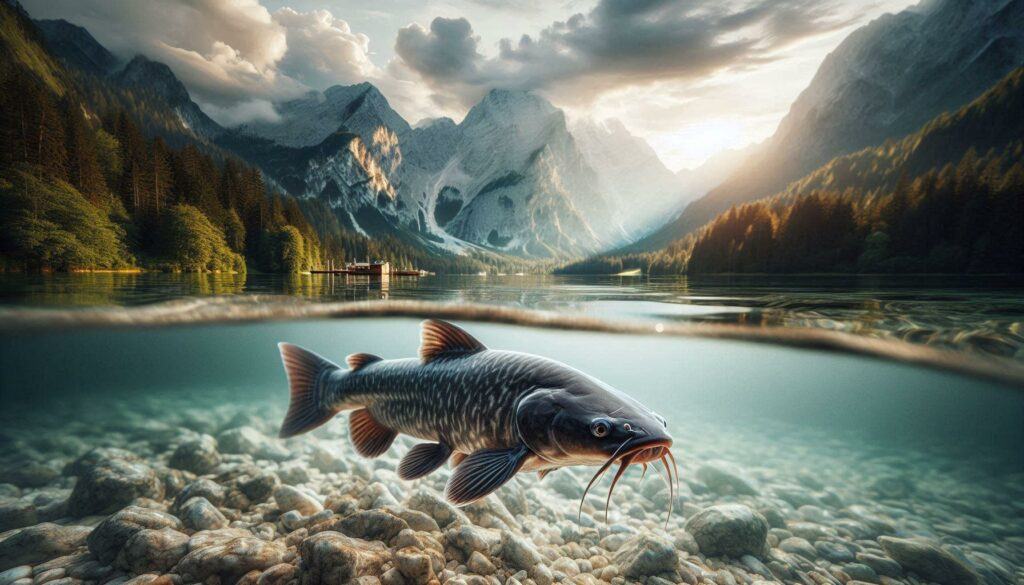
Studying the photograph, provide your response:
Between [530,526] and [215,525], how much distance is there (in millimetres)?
3625

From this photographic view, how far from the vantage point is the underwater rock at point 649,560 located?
13.4 feet

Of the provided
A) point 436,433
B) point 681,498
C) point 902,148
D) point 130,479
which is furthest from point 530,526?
point 902,148

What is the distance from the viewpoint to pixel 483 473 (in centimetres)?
164

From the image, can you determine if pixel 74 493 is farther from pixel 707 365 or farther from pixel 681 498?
pixel 707 365

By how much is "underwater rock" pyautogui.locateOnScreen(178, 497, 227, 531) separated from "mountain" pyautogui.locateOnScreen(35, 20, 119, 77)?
103866 mm

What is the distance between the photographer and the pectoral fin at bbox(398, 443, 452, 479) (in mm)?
2100

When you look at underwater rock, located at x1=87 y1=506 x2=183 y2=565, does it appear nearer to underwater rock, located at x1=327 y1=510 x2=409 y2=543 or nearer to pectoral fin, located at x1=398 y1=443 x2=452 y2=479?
underwater rock, located at x1=327 y1=510 x2=409 y2=543

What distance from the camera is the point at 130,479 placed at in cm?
556

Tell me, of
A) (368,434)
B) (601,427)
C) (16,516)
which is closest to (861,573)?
(601,427)

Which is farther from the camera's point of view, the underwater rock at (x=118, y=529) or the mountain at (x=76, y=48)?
the mountain at (x=76, y=48)

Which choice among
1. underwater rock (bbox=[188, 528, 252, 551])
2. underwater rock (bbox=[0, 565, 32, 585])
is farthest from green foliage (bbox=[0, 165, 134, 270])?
underwater rock (bbox=[188, 528, 252, 551])

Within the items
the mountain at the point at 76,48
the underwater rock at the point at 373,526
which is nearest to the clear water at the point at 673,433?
the underwater rock at the point at 373,526

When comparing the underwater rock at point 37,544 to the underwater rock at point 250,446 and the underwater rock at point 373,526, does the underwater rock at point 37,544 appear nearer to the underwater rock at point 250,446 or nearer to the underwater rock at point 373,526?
the underwater rock at point 373,526

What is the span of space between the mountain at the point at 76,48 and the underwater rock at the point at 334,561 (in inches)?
4182
